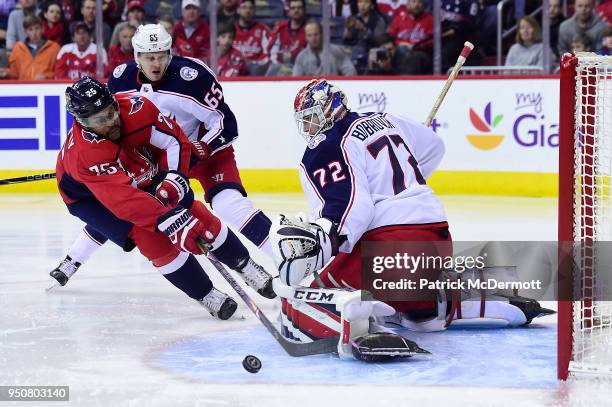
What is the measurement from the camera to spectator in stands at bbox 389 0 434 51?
7.30 metres

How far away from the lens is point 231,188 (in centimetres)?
443

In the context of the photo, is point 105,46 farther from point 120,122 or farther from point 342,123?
point 342,123

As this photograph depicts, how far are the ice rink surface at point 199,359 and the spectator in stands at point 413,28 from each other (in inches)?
121

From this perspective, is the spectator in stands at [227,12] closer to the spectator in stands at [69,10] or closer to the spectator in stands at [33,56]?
the spectator in stands at [69,10]

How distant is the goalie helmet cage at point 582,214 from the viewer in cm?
296

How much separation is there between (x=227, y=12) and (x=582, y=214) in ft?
15.1

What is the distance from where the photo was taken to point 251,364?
10.2 ft

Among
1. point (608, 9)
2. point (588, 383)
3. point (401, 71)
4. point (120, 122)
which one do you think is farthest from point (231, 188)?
point (608, 9)

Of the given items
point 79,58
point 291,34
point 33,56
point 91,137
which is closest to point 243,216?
point 91,137

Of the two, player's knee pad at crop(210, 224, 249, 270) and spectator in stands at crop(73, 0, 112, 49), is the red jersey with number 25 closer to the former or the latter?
player's knee pad at crop(210, 224, 249, 270)

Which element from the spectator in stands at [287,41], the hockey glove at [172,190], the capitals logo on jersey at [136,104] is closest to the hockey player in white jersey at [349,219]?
the hockey glove at [172,190]

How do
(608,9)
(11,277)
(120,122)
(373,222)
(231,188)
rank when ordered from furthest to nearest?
(608,9), (11,277), (231,188), (120,122), (373,222)

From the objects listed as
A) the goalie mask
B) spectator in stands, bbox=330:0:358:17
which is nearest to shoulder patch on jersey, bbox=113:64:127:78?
the goalie mask

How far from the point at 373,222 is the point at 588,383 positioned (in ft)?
2.64
